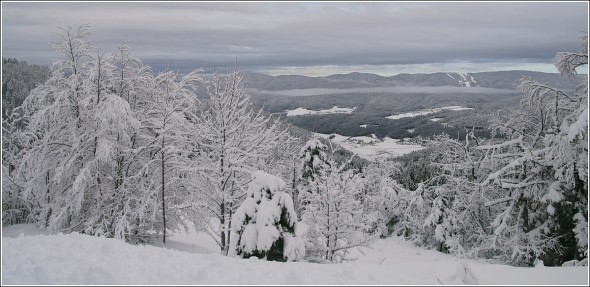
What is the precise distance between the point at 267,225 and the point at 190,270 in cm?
425

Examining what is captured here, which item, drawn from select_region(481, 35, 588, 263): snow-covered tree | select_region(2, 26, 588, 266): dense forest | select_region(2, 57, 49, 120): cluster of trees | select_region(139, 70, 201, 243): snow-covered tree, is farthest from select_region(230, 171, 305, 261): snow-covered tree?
select_region(2, 57, 49, 120): cluster of trees

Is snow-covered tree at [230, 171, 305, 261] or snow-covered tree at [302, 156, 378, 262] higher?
snow-covered tree at [230, 171, 305, 261]

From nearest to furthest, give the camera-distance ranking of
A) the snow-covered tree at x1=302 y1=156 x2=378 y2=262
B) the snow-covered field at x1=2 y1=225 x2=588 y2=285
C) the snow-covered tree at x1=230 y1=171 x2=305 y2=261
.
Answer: the snow-covered field at x1=2 y1=225 x2=588 y2=285 → the snow-covered tree at x1=230 y1=171 x2=305 y2=261 → the snow-covered tree at x1=302 y1=156 x2=378 y2=262

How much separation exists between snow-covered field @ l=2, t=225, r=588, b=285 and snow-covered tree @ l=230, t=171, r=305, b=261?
288 centimetres

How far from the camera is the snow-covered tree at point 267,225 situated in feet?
40.1

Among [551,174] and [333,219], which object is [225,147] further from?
[551,174]

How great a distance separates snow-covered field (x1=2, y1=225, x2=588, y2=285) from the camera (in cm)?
762

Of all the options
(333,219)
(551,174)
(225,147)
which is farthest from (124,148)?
(551,174)

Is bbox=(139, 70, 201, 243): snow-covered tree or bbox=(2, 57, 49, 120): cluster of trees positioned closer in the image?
bbox=(139, 70, 201, 243): snow-covered tree

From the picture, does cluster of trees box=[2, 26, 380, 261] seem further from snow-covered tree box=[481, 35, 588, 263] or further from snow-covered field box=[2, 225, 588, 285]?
snow-covered tree box=[481, 35, 588, 263]

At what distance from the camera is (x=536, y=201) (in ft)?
44.7

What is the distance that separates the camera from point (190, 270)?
8305mm

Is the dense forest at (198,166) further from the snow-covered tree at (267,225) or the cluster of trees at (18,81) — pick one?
the cluster of trees at (18,81)

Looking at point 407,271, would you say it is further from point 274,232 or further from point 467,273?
point 274,232
